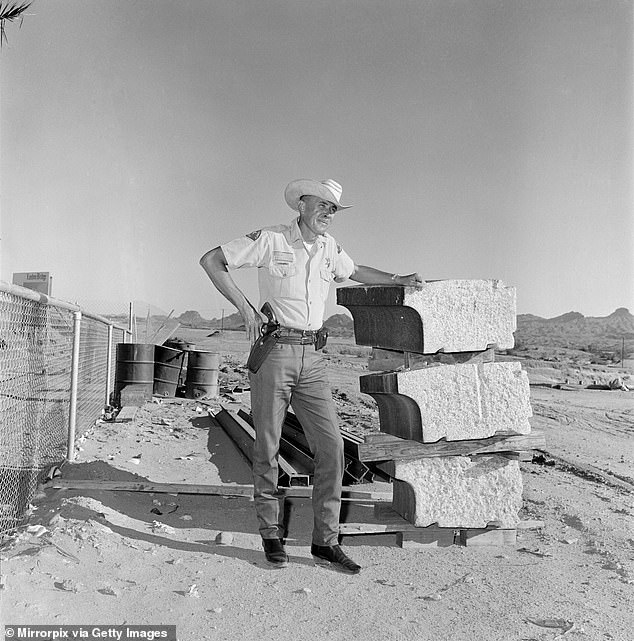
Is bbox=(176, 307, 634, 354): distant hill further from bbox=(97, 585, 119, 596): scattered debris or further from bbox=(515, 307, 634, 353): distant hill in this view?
bbox=(97, 585, 119, 596): scattered debris

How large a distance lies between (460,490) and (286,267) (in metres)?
1.92

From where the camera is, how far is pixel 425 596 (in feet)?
11.2

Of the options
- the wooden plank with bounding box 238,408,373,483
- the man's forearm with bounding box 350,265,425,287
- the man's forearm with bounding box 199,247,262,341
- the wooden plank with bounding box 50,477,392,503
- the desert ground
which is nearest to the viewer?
the desert ground

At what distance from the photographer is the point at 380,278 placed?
4.18 m

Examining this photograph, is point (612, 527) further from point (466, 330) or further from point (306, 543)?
point (306, 543)

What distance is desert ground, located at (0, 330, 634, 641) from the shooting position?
3023 mm

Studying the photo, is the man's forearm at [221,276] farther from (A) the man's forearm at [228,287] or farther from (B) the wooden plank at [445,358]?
(B) the wooden plank at [445,358]

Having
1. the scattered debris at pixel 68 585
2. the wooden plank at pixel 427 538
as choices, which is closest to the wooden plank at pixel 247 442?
the wooden plank at pixel 427 538

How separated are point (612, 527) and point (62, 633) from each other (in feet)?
12.9

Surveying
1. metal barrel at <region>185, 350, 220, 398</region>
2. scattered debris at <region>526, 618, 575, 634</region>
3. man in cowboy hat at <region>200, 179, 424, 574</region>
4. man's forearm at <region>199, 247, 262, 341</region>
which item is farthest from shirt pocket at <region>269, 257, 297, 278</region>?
metal barrel at <region>185, 350, 220, 398</region>

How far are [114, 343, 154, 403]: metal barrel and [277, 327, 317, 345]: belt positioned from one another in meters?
7.63

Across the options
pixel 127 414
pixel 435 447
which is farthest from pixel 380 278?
pixel 127 414

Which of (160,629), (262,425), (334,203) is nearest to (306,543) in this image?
(262,425)

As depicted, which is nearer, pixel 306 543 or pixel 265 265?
pixel 265 265
